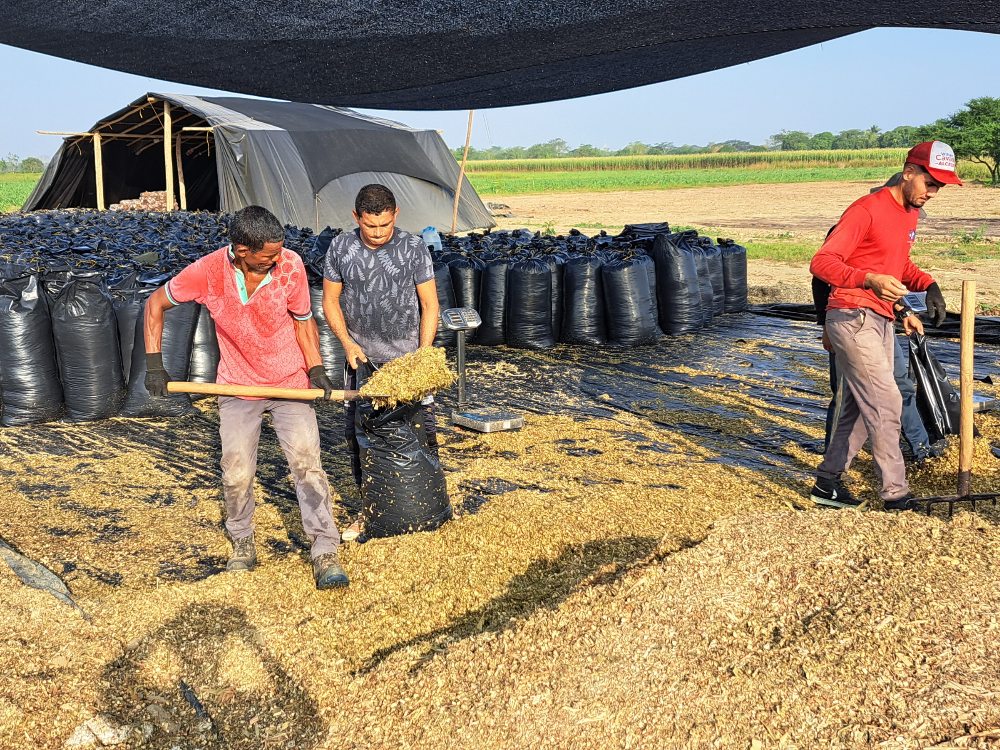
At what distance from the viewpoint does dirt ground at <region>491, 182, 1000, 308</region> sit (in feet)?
38.8

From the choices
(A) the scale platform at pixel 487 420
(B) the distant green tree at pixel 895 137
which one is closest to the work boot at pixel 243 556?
(A) the scale platform at pixel 487 420

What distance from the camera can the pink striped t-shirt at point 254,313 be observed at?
324cm

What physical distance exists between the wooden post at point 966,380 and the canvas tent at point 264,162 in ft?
44.6

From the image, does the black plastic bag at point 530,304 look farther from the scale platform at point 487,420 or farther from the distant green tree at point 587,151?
the distant green tree at point 587,151

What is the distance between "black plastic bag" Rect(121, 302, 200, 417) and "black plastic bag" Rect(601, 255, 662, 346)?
3.53 metres

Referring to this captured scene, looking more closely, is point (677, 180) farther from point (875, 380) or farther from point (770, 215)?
point (875, 380)

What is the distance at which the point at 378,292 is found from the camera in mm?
3764

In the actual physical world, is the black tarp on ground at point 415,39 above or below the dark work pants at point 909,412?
above

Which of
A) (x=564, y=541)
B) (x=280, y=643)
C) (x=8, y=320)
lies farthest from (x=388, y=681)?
(x=8, y=320)

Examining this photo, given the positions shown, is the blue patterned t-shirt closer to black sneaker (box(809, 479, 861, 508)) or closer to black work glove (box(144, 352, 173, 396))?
black work glove (box(144, 352, 173, 396))

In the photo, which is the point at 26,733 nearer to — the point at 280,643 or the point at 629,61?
the point at 280,643

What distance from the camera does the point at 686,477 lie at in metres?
4.51

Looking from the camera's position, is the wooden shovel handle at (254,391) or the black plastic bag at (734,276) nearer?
the wooden shovel handle at (254,391)

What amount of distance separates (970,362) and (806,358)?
140 inches
